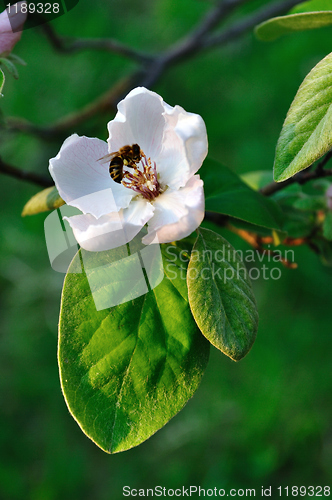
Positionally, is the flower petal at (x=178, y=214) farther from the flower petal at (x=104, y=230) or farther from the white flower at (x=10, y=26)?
the white flower at (x=10, y=26)

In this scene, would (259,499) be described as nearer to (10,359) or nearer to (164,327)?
(10,359)

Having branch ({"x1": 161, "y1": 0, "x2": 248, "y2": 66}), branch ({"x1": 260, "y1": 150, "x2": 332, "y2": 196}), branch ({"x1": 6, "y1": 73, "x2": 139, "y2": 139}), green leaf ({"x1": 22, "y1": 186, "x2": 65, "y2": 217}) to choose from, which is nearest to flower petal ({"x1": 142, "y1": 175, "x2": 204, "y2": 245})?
green leaf ({"x1": 22, "y1": 186, "x2": 65, "y2": 217})

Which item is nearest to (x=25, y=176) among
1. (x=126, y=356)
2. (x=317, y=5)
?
(x=126, y=356)

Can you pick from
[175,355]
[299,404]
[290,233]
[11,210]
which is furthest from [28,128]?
[299,404]

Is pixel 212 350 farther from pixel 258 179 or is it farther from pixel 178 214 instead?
pixel 178 214

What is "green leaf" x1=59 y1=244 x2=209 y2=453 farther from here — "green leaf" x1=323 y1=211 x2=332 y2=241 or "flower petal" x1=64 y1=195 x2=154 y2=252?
"green leaf" x1=323 y1=211 x2=332 y2=241

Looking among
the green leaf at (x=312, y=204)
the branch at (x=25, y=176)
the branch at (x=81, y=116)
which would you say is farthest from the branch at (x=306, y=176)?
the branch at (x=81, y=116)

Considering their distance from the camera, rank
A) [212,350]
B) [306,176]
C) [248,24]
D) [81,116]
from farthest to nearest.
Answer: [212,350] → [248,24] → [81,116] → [306,176]
